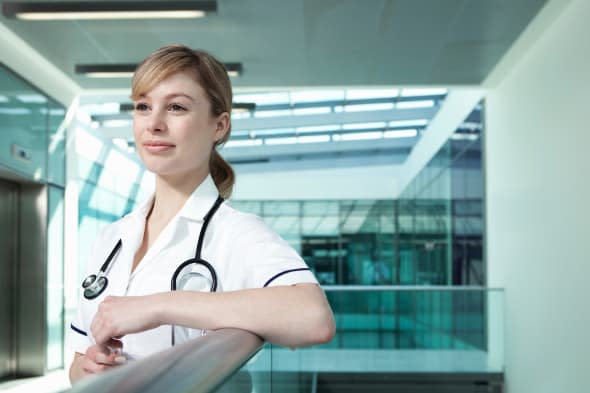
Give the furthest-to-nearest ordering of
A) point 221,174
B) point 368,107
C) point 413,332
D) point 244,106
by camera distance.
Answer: point 368,107 < point 244,106 < point 413,332 < point 221,174

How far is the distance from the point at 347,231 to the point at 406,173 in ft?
4.90

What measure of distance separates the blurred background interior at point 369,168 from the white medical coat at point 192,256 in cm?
349

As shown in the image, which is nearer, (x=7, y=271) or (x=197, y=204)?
(x=197, y=204)

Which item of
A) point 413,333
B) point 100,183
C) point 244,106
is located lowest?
point 413,333

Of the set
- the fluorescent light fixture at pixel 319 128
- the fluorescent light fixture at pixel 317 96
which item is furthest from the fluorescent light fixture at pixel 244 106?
the fluorescent light fixture at pixel 319 128

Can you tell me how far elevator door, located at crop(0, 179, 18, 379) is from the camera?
331 inches

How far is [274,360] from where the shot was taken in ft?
6.32

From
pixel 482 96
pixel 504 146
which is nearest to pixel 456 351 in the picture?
pixel 504 146

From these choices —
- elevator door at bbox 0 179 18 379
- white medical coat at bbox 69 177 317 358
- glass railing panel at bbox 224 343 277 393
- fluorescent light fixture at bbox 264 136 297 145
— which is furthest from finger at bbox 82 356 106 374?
fluorescent light fixture at bbox 264 136 297 145

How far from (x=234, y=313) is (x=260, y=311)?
0.05 meters

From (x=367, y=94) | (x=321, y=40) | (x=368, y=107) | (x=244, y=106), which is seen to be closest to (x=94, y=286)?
(x=321, y=40)

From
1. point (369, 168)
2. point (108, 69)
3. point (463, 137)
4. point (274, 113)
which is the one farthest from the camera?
point (369, 168)

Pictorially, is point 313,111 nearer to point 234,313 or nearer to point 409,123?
point 409,123

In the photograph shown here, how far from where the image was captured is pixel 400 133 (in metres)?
13.6
